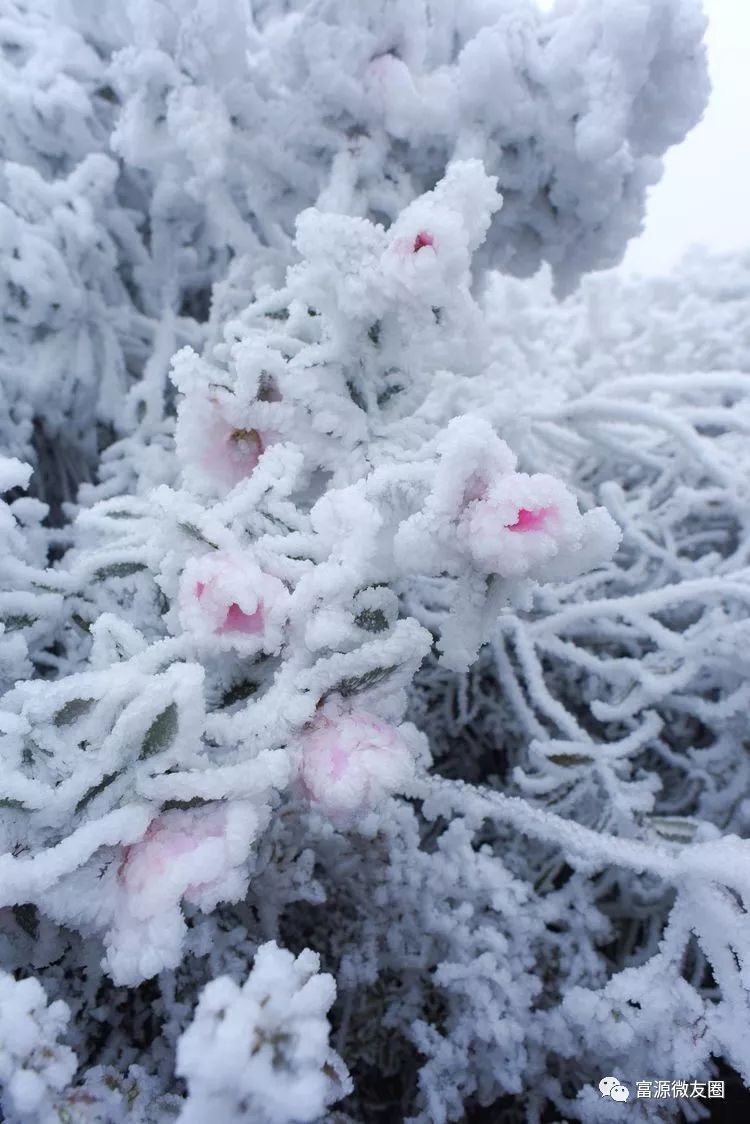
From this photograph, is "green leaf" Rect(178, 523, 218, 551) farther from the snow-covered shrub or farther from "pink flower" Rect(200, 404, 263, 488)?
"pink flower" Rect(200, 404, 263, 488)

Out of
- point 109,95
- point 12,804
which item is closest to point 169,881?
point 12,804

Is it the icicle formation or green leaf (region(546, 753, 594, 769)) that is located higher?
the icicle formation

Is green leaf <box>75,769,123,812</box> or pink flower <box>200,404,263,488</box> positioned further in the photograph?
pink flower <box>200,404,263,488</box>

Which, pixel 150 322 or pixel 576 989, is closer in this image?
pixel 576 989

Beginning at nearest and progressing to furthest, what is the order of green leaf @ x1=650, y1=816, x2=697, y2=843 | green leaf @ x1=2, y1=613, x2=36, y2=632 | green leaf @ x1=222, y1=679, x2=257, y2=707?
green leaf @ x1=222, y1=679, x2=257, y2=707
green leaf @ x1=2, y1=613, x2=36, y2=632
green leaf @ x1=650, y1=816, x2=697, y2=843

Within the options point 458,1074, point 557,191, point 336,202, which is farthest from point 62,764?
point 557,191

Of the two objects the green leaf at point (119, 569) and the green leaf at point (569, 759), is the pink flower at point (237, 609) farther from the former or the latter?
the green leaf at point (569, 759)

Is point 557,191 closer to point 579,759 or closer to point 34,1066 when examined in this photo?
point 579,759

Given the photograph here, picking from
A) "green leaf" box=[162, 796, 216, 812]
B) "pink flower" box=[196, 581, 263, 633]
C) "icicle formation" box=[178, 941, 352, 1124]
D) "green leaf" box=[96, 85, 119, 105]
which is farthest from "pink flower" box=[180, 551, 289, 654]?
"green leaf" box=[96, 85, 119, 105]

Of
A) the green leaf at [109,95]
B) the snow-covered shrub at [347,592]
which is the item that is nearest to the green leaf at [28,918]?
the snow-covered shrub at [347,592]
